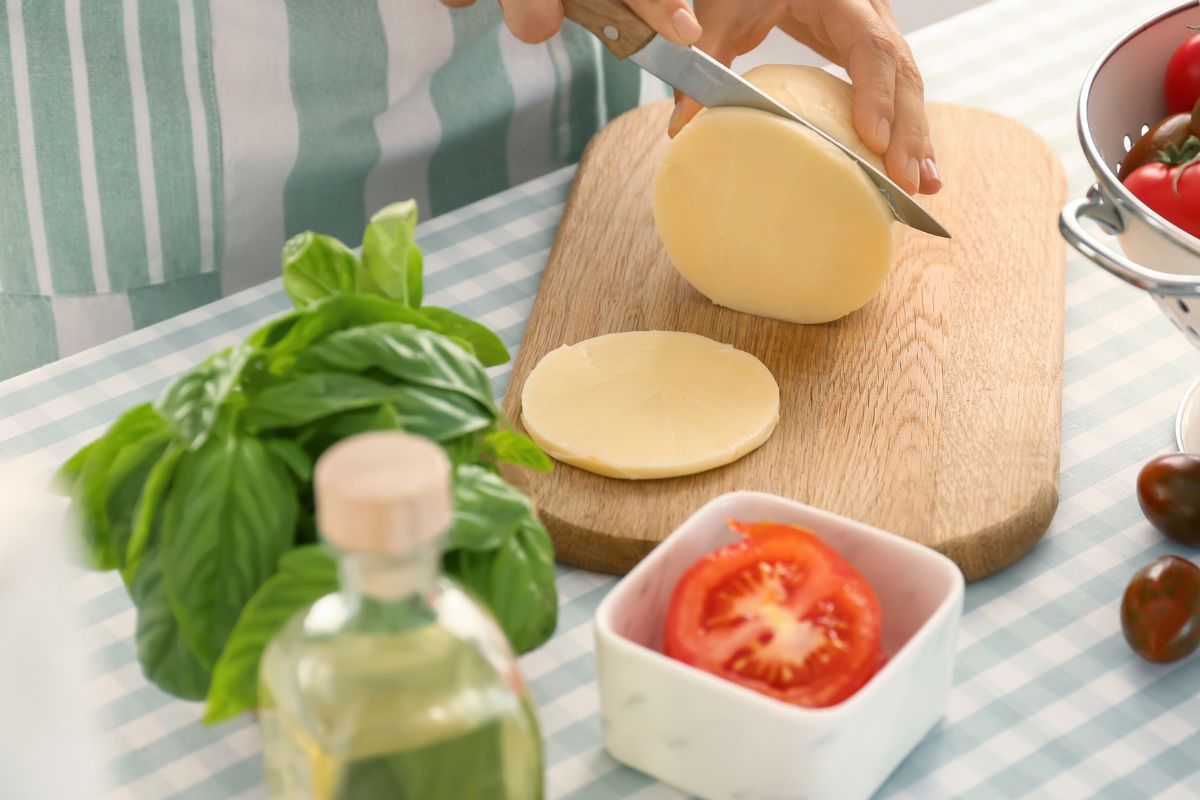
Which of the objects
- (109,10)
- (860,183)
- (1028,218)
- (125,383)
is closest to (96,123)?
(109,10)

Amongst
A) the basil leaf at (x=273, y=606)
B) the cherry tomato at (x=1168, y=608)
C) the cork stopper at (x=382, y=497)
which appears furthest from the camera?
the cherry tomato at (x=1168, y=608)

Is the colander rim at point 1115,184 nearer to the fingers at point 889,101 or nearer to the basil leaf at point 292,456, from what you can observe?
the fingers at point 889,101

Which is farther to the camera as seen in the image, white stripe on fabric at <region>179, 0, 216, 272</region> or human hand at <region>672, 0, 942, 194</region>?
white stripe on fabric at <region>179, 0, 216, 272</region>

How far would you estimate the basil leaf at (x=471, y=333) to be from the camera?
0.80 m

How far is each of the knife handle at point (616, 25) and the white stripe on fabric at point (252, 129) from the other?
41 cm

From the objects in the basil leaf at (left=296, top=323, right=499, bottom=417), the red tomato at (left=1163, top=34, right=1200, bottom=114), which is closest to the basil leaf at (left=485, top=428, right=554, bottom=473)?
the basil leaf at (left=296, top=323, right=499, bottom=417)

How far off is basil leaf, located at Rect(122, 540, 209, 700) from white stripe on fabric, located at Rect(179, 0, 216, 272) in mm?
831

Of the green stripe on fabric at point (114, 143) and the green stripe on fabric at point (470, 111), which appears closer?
the green stripe on fabric at point (114, 143)

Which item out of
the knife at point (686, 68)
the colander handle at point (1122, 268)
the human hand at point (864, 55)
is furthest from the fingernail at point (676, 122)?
the colander handle at point (1122, 268)

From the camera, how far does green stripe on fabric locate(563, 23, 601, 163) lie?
159 centimetres

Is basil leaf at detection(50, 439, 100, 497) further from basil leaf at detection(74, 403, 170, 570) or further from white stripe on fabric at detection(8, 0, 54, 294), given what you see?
white stripe on fabric at detection(8, 0, 54, 294)

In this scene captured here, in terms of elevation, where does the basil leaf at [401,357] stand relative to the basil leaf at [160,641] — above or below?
above

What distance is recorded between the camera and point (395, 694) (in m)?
0.54

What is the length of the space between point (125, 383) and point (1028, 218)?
836mm
